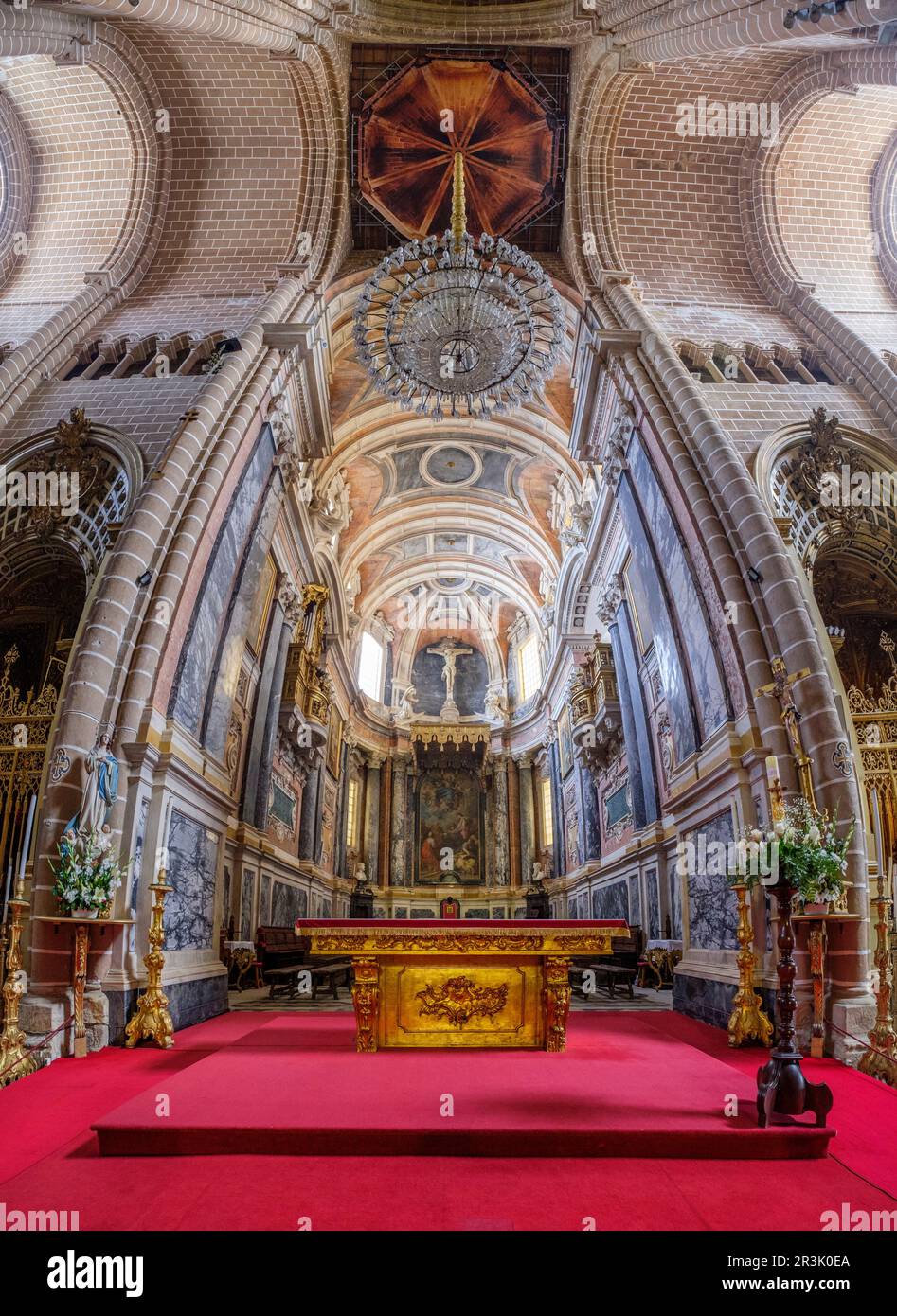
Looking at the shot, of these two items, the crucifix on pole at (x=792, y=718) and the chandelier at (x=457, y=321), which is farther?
the chandelier at (x=457, y=321)

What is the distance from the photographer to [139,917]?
8617mm

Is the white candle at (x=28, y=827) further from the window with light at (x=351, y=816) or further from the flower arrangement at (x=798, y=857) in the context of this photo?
the window with light at (x=351, y=816)

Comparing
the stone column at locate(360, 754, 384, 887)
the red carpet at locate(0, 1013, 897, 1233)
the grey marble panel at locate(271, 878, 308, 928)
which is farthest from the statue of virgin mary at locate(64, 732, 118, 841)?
the stone column at locate(360, 754, 384, 887)

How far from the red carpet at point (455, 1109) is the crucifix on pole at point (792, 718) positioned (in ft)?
9.40

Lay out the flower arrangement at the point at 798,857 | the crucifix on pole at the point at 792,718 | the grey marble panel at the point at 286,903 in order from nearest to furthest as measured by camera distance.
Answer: the flower arrangement at the point at 798,857
the crucifix on pole at the point at 792,718
the grey marble panel at the point at 286,903

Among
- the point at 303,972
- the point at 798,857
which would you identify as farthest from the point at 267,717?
the point at 798,857

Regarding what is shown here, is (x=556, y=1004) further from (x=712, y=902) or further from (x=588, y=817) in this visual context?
(x=588, y=817)

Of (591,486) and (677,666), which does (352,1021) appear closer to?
(677,666)

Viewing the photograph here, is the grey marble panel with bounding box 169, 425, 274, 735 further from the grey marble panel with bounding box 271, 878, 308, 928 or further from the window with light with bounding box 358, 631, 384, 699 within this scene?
the window with light with bounding box 358, 631, 384, 699

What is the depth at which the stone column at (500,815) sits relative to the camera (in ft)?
89.8

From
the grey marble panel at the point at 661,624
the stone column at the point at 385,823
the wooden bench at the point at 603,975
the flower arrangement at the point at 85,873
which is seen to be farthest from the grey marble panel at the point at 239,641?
the stone column at the point at 385,823

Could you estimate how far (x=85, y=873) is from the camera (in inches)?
301

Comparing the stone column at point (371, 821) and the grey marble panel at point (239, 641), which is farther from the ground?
the grey marble panel at point (239, 641)

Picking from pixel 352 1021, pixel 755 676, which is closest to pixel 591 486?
pixel 755 676
